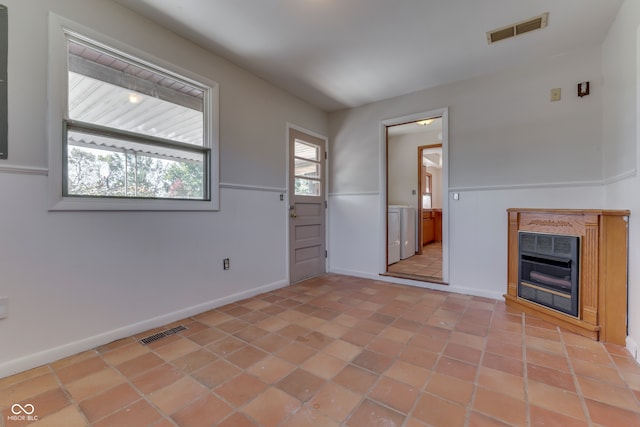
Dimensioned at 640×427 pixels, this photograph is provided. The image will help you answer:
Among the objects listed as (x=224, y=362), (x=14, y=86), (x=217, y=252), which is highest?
(x=14, y=86)

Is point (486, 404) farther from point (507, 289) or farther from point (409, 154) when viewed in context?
point (409, 154)

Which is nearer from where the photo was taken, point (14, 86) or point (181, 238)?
point (14, 86)

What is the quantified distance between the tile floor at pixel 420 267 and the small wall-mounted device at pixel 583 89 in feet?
7.88

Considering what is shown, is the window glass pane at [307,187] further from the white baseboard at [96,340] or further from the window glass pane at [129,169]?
the white baseboard at [96,340]

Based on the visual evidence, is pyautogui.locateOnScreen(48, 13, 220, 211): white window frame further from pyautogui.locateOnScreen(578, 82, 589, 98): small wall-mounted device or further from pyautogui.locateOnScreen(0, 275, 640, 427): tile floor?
pyautogui.locateOnScreen(578, 82, 589, 98): small wall-mounted device

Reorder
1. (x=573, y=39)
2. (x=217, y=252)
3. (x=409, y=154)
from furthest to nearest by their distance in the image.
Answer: (x=409, y=154) < (x=217, y=252) < (x=573, y=39)

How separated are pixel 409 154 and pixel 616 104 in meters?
3.93

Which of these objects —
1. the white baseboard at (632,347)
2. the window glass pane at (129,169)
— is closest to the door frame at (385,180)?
the white baseboard at (632,347)

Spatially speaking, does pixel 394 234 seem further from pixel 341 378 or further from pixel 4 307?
pixel 4 307

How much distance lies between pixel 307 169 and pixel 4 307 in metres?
3.19

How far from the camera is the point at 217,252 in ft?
9.36

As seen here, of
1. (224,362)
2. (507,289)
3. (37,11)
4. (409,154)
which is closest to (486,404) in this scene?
(224,362)

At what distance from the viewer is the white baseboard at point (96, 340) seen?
67.7 inches

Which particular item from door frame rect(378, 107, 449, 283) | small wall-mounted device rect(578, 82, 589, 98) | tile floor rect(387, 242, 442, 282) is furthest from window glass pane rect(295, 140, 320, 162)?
small wall-mounted device rect(578, 82, 589, 98)
